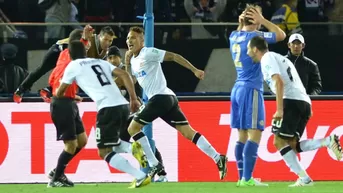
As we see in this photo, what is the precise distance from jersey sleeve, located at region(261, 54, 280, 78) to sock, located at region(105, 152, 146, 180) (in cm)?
198

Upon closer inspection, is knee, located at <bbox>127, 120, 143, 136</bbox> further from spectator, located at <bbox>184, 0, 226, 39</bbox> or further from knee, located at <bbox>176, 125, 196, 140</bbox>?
spectator, located at <bbox>184, 0, 226, 39</bbox>

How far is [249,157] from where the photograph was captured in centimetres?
1639

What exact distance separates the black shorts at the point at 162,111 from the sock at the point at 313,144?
5.08 feet

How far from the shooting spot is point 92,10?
21.6 m

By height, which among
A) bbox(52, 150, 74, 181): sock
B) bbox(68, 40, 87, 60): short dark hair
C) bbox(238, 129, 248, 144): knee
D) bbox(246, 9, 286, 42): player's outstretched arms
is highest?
bbox(246, 9, 286, 42): player's outstretched arms

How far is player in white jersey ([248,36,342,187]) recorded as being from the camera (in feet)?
53.1

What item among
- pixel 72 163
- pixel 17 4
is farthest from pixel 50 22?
pixel 72 163

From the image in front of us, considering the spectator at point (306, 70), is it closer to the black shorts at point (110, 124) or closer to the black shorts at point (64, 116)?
the black shorts at point (64, 116)

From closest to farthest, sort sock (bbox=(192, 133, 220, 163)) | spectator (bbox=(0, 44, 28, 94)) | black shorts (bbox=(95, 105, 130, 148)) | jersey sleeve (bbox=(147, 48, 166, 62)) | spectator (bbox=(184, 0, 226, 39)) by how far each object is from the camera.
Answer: black shorts (bbox=(95, 105, 130, 148))
sock (bbox=(192, 133, 220, 163))
jersey sleeve (bbox=(147, 48, 166, 62))
spectator (bbox=(0, 44, 28, 94))
spectator (bbox=(184, 0, 226, 39))

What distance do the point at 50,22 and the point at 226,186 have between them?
5.34 m

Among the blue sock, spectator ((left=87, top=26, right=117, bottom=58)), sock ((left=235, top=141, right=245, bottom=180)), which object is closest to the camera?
the blue sock

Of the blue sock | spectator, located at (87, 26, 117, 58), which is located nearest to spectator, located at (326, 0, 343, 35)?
spectator, located at (87, 26, 117, 58)

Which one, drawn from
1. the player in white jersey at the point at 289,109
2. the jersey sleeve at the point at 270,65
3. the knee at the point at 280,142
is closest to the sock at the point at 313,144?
the player in white jersey at the point at 289,109

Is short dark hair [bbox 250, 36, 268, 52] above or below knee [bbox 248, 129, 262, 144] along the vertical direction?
above
